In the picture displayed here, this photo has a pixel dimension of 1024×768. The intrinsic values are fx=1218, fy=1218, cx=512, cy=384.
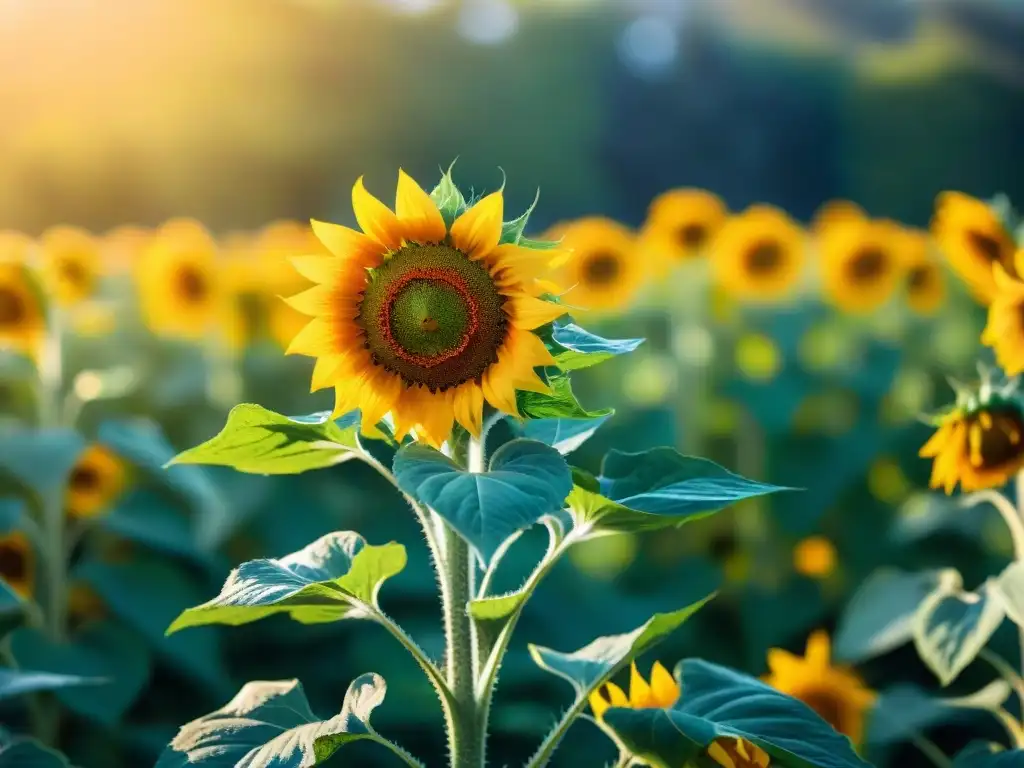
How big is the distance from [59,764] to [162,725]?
0.86 meters

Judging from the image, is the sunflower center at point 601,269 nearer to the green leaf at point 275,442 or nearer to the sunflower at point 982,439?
the sunflower at point 982,439

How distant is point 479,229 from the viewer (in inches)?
35.4

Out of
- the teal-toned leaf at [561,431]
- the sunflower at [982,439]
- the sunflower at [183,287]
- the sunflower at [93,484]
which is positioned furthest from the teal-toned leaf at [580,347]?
the sunflower at [183,287]

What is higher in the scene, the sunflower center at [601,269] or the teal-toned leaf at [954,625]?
the sunflower center at [601,269]

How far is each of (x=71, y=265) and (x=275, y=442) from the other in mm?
1718

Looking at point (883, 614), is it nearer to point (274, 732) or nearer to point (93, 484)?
point (274, 732)

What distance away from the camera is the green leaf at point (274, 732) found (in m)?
0.94

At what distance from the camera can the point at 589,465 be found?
2434 mm

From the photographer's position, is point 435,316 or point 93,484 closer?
point 435,316

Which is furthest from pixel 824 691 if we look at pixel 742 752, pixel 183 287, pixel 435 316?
pixel 183 287

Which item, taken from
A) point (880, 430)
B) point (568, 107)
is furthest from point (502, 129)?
point (880, 430)

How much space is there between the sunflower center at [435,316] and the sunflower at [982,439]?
65 cm

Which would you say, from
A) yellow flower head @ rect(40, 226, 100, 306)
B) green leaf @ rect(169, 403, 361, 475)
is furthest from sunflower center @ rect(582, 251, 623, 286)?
green leaf @ rect(169, 403, 361, 475)

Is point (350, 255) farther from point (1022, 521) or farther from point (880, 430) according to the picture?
point (880, 430)
